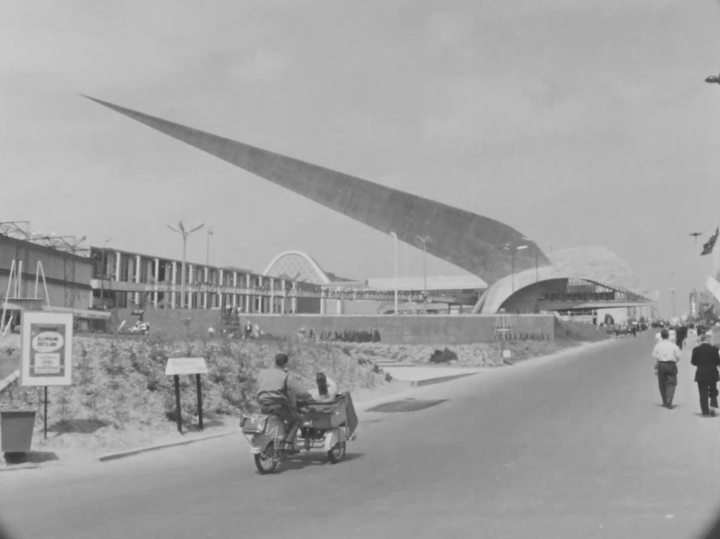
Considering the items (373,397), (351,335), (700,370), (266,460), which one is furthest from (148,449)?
(351,335)

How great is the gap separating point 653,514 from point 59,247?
53.4 meters

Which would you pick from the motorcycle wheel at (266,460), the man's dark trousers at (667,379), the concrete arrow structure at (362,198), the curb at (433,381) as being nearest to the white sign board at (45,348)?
the motorcycle wheel at (266,460)

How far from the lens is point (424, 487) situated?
6.97m

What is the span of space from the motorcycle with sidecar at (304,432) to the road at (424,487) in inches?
7.5

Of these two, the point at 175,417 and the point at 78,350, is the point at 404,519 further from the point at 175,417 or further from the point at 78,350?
the point at 78,350

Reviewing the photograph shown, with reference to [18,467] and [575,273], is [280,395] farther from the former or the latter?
[575,273]

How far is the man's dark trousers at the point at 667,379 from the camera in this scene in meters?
13.1

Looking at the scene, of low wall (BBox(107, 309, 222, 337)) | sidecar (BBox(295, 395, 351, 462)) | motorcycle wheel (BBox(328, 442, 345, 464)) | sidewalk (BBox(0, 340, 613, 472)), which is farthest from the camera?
low wall (BBox(107, 309, 222, 337))

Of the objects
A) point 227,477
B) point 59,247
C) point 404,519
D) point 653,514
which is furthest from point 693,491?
point 59,247

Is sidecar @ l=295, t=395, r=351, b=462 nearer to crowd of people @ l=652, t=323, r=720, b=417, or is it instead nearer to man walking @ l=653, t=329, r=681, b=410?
crowd of people @ l=652, t=323, r=720, b=417

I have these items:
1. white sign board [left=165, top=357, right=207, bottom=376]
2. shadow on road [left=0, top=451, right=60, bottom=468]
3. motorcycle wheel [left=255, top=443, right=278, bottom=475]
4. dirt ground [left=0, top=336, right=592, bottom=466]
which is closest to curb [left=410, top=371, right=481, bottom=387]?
dirt ground [left=0, top=336, right=592, bottom=466]

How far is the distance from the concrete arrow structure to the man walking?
2052 inches

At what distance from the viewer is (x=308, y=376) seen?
1859 centimetres

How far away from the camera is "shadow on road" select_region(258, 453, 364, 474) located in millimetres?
8537
